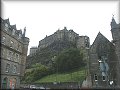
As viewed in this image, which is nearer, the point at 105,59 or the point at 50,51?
the point at 105,59

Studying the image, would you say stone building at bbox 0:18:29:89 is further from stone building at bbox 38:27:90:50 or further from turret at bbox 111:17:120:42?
stone building at bbox 38:27:90:50

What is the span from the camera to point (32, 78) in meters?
71.1

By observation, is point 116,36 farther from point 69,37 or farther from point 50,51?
point 69,37

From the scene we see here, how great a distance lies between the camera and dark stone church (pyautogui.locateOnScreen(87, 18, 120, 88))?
4094 centimetres

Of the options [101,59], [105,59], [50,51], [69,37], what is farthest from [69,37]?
[105,59]

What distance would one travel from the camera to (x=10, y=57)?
46438 millimetres

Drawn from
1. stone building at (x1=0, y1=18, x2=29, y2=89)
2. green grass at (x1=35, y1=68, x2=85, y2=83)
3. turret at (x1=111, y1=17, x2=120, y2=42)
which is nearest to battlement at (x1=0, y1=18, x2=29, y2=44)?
stone building at (x1=0, y1=18, x2=29, y2=89)

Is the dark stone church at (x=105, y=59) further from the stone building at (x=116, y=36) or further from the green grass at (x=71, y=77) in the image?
the green grass at (x=71, y=77)

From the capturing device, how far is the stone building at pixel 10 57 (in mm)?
43125

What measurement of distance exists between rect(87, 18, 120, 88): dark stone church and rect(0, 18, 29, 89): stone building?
60.3ft

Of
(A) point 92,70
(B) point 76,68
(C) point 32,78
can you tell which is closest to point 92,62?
(A) point 92,70

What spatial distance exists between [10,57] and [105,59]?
22.5 m

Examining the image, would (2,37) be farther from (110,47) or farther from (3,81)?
(110,47)

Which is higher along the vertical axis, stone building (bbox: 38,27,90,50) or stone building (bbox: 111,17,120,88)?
stone building (bbox: 38,27,90,50)
